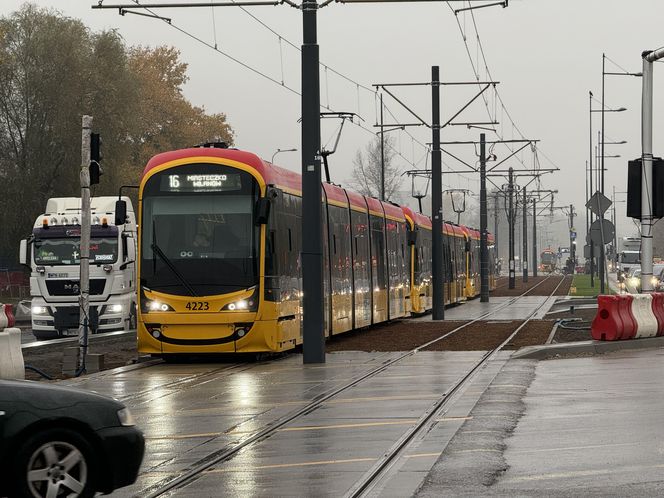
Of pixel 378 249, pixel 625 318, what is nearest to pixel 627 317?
pixel 625 318

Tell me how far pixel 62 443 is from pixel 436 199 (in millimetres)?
33841

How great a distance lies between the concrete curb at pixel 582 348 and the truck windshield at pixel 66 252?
14419 mm

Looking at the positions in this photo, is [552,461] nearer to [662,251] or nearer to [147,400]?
[147,400]

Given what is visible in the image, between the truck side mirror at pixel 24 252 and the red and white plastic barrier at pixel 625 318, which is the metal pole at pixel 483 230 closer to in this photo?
the truck side mirror at pixel 24 252

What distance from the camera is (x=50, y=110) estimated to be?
216ft

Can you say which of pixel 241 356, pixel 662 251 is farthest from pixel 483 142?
pixel 662 251

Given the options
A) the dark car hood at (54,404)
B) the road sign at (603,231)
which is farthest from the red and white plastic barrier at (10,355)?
the road sign at (603,231)

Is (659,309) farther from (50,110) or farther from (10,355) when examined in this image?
(50,110)

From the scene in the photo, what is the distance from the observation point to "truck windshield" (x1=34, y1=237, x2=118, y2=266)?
36.2 m

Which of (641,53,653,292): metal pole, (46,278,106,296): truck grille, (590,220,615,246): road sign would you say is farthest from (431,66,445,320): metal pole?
(641,53,653,292): metal pole

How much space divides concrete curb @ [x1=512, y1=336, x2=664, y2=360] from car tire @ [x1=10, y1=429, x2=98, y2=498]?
50.2 ft

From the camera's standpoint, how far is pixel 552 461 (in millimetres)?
11500

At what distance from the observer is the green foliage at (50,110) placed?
65.2 metres

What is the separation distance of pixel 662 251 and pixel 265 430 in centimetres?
15767
